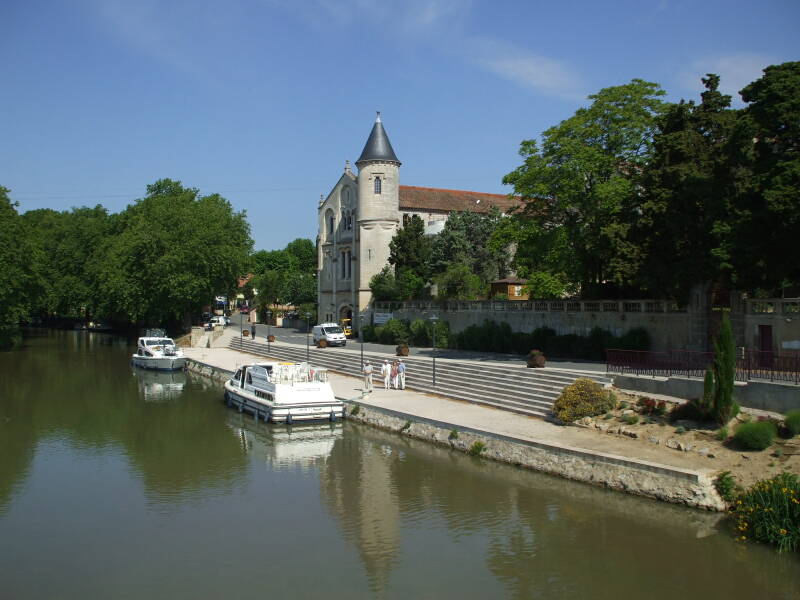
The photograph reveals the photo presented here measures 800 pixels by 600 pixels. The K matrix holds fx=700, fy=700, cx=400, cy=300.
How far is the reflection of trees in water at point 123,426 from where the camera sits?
66.9 feet

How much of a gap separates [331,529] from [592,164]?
21814 millimetres

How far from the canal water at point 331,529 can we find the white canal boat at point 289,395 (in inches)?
79.4

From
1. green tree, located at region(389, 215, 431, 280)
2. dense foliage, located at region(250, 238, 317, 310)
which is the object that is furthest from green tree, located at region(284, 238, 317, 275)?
green tree, located at region(389, 215, 431, 280)

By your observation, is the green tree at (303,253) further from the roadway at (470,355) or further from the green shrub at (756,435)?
the green shrub at (756,435)

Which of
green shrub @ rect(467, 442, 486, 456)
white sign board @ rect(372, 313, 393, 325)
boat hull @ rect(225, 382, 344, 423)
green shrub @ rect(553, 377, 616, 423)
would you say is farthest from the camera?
white sign board @ rect(372, 313, 393, 325)

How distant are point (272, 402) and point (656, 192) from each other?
16787mm

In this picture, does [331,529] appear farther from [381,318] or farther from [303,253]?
[303,253]

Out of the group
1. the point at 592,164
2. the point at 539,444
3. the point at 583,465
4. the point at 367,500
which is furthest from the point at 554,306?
the point at 367,500

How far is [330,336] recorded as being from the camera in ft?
158

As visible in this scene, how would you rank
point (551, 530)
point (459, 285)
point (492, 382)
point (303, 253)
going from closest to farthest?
point (551, 530) < point (492, 382) < point (459, 285) < point (303, 253)

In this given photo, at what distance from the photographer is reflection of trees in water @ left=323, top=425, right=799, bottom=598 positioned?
13141 millimetres

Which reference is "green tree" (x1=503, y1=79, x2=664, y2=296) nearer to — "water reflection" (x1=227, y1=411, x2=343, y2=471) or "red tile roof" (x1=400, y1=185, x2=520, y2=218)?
"water reflection" (x1=227, y1=411, x2=343, y2=471)

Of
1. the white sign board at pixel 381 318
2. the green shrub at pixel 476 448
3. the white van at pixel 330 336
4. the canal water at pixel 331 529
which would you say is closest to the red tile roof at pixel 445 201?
the white sign board at pixel 381 318

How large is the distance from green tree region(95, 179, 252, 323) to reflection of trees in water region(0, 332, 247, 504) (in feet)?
40.0
